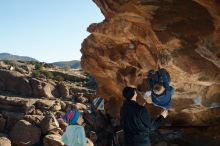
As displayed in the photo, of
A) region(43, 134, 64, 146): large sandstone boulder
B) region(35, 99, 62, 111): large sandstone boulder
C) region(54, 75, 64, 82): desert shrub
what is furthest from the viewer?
region(54, 75, 64, 82): desert shrub

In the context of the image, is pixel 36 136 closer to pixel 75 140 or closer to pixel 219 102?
pixel 219 102

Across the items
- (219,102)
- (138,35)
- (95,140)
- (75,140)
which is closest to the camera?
(75,140)

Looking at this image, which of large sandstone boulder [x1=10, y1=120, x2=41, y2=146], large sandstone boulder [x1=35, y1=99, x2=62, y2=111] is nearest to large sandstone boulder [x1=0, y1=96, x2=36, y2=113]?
large sandstone boulder [x1=35, y1=99, x2=62, y2=111]

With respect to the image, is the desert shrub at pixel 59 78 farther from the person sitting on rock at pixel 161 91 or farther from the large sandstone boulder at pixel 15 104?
the person sitting on rock at pixel 161 91

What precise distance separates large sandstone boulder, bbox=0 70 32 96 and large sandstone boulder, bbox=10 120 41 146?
13.6 m

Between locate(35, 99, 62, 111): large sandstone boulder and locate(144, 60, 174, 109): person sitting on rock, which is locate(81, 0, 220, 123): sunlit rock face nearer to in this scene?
locate(144, 60, 174, 109): person sitting on rock

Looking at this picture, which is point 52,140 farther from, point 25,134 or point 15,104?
point 15,104

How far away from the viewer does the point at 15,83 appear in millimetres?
38906

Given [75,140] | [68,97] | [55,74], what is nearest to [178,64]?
[75,140]

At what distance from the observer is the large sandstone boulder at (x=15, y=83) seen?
38.2m

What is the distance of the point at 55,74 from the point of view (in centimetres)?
5031

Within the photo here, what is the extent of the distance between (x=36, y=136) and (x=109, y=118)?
722 centimetres

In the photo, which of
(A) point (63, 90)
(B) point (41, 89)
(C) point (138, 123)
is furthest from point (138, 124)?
(A) point (63, 90)

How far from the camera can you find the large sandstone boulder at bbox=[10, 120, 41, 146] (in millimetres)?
22953
